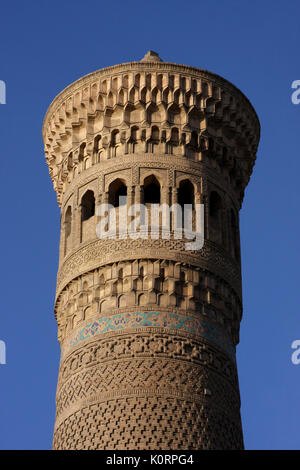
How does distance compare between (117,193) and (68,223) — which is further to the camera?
(68,223)

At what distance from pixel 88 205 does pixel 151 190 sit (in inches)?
26.8

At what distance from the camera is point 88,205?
13414 mm

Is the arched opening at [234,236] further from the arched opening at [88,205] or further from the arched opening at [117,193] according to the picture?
the arched opening at [88,205]

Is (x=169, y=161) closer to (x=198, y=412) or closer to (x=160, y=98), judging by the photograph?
(x=160, y=98)

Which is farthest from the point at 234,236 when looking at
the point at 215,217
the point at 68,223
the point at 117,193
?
the point at 68,223

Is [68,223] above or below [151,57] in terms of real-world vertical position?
below

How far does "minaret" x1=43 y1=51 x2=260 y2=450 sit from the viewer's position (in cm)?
1194

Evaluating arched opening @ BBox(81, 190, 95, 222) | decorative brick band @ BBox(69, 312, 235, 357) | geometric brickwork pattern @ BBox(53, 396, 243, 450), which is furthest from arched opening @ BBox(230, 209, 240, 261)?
geometric brickwork pattern @ BBox(53, 396, 243, 450)

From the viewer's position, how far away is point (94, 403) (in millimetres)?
12000

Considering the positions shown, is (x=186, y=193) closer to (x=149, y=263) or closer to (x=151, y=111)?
(x=151, y=111)

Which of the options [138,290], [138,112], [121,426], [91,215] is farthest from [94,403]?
[138,112]

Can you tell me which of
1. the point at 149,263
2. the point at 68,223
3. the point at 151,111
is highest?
the point at 151,111

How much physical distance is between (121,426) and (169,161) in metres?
2.83

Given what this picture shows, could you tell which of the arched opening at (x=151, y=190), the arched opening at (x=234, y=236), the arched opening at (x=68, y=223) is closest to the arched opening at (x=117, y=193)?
the arched opening at (x=151, y=190)
